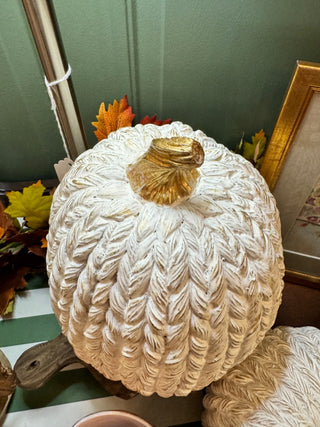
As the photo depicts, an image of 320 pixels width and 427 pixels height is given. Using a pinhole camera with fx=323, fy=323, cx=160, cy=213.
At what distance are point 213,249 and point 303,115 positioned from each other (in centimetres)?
38

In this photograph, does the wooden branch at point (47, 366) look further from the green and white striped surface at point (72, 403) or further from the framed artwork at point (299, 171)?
the framed artwork at point (299, 171)

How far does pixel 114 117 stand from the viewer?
2.46 ft

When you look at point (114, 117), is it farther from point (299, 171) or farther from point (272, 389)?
point (272, 389)

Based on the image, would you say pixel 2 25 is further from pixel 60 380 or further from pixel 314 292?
pixel 314 292

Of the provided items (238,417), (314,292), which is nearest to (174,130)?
(238,417)

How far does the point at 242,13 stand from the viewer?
0.60m

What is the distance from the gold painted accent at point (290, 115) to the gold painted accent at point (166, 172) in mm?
304

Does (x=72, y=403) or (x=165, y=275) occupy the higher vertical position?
(x=165, y=275)

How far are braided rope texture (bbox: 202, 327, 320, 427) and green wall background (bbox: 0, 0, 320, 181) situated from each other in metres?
0.50

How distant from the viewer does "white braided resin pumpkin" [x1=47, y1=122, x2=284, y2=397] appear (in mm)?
412

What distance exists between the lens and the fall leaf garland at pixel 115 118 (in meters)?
0.74

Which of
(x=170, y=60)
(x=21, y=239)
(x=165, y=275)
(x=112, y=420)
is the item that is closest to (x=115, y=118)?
(x=170, y=60)

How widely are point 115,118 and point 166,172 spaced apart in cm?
38

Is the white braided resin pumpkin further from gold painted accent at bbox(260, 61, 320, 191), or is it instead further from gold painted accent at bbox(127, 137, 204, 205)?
gold painted accent at bbox(260, 61, 320, 191)
